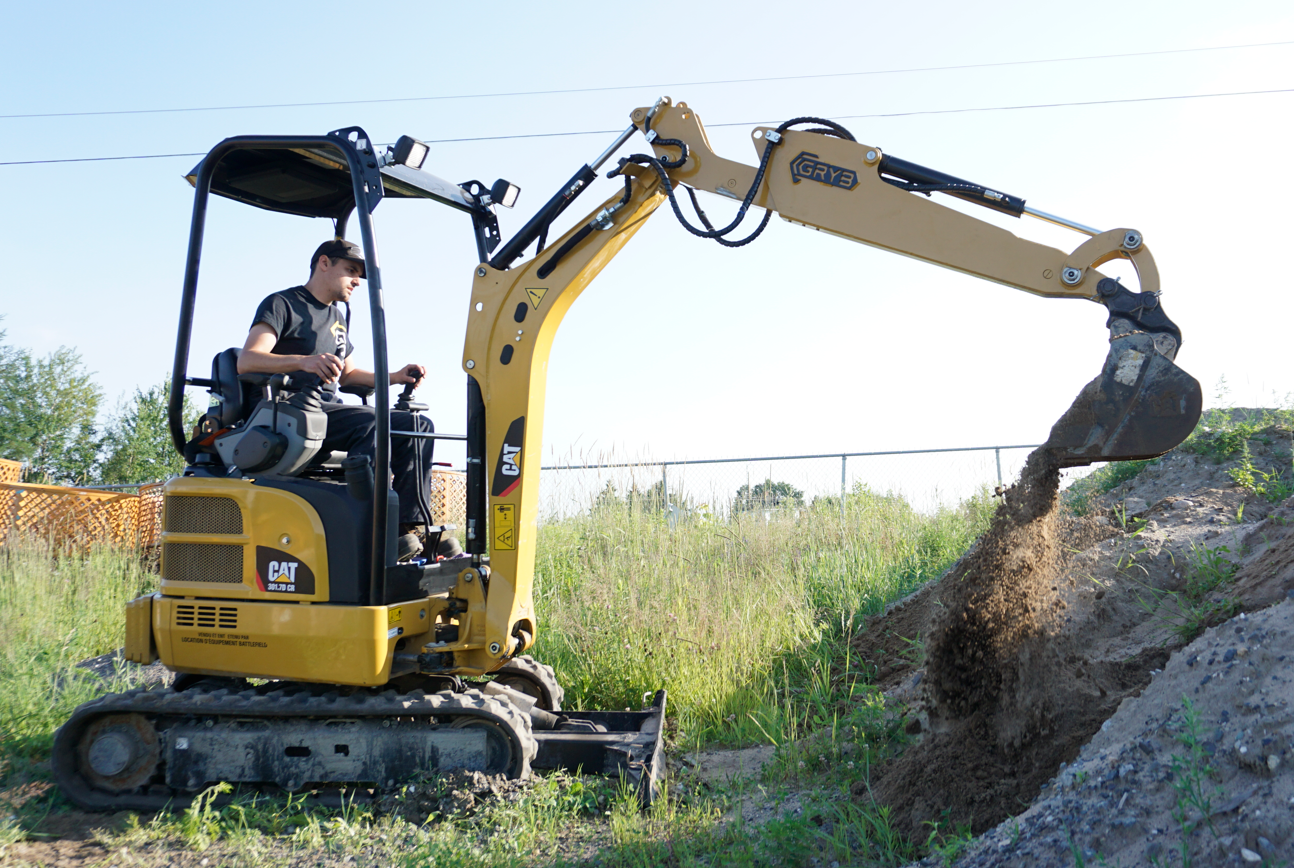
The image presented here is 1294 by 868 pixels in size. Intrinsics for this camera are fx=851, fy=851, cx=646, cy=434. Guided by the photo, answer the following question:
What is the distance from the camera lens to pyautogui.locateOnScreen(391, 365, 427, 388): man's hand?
509cm

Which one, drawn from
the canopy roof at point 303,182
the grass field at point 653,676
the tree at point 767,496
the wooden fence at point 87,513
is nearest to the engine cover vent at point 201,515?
the grass field at point 653,676

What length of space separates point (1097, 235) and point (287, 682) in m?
4.77

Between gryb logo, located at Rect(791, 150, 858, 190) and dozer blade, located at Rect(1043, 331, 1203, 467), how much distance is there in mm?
1461

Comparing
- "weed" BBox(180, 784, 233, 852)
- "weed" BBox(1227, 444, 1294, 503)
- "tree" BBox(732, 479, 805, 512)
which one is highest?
"weed" BBox(1227, 444, 1294, 503)

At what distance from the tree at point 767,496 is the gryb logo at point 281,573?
5.85 metres

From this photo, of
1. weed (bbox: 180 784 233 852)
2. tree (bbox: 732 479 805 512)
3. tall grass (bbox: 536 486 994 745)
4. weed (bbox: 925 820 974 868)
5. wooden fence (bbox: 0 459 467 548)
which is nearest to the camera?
weed (bbox: 925 820 974 868)

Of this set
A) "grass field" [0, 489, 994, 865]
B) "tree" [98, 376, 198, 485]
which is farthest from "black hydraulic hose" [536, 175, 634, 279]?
"tree" [98, 376, 198, 485]

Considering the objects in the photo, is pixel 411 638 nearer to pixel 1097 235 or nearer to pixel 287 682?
pixel 287 682

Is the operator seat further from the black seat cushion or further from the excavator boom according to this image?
the excavator boom

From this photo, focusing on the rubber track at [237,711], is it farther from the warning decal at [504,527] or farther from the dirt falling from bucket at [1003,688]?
the dirt falling from bucket at [1003,688]

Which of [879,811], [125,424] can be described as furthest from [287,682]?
[125,424]

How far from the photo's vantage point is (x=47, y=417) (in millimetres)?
31406

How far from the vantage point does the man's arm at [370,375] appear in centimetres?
509

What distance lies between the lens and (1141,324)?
12.3 feet
